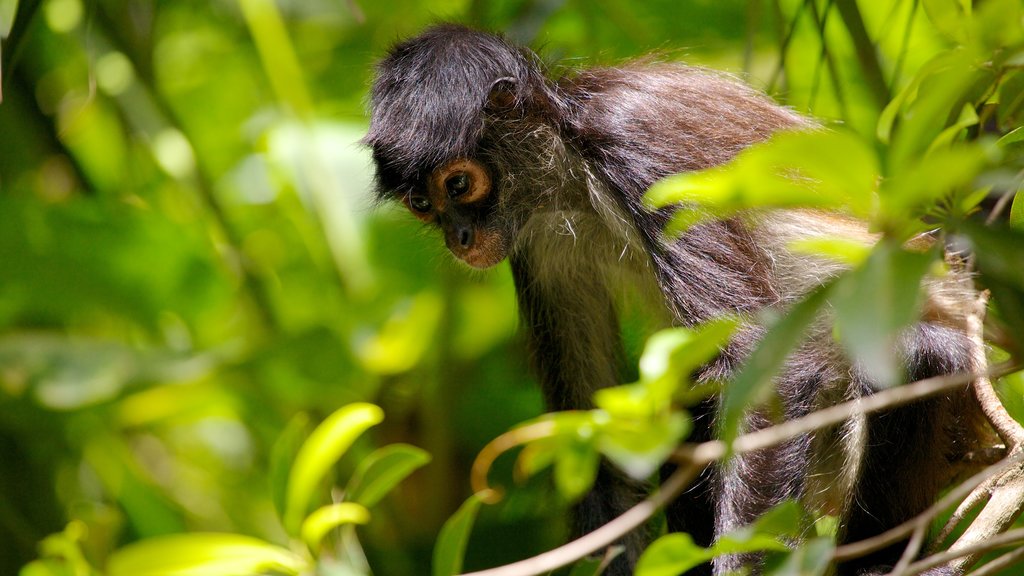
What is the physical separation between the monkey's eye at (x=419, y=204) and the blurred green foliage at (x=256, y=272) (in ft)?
1.52

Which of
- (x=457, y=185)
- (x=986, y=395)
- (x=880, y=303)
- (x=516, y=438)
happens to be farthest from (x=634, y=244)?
(x=880, y=303)

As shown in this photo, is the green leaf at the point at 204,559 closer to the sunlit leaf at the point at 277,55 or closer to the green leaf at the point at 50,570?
the green leaf at the point at 50,570

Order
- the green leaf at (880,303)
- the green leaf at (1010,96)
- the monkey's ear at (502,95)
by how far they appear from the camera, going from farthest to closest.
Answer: the monkey's ear at (502,95), the green leaf at (1010,96), the green leaf at (880,303)

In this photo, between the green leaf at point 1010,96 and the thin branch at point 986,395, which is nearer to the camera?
the green leaf at point 1010,96

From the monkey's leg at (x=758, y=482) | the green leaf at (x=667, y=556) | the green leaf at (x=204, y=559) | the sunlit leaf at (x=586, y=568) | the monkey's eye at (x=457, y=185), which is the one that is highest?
the monkey's eye at (x=457, y=185)

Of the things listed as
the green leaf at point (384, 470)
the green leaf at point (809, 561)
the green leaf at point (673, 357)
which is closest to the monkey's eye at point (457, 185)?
the green leaf at point (384, 470)

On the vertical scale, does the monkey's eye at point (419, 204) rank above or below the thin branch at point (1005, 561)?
above

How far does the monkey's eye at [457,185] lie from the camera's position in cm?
329

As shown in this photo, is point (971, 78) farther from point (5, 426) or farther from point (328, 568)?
point (5, 426)

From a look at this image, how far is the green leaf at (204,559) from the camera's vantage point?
2.40 m

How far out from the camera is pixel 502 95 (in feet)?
10.9

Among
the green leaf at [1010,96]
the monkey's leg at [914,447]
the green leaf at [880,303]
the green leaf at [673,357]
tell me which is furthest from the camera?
the monkey's leg at [914,447]

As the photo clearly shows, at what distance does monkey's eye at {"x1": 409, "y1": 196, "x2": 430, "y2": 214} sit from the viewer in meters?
3.30

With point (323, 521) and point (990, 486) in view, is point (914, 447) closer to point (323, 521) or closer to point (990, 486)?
point (990, 486)
